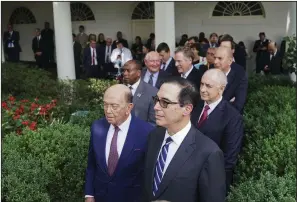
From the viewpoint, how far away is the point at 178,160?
2883mm

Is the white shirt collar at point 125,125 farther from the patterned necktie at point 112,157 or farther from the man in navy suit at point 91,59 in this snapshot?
the man in navy suit at point 91,59

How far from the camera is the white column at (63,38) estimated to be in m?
12.5

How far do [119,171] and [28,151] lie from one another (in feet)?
6.23

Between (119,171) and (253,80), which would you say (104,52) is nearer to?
(253,80)

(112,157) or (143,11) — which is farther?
(143,11)

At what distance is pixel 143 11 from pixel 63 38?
18.2 feet

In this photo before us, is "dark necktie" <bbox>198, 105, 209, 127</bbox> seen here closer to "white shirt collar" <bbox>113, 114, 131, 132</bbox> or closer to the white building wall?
"white shirt collar" <bbox>113, 114, 131, 132</bbox>

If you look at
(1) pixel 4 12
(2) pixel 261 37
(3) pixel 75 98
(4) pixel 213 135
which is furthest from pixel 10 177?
(1) pixel 4 12

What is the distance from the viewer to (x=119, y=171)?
11.6ft

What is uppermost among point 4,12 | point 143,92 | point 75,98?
point 4,12

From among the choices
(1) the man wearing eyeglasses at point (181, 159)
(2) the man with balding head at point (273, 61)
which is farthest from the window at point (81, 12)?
(1) the man wearing eyeglasses at point (181, 159)

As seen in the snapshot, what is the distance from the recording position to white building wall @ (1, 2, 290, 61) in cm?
1573

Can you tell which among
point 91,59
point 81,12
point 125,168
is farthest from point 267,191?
point 81,12

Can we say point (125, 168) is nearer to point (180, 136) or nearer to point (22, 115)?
point (180, 136)
